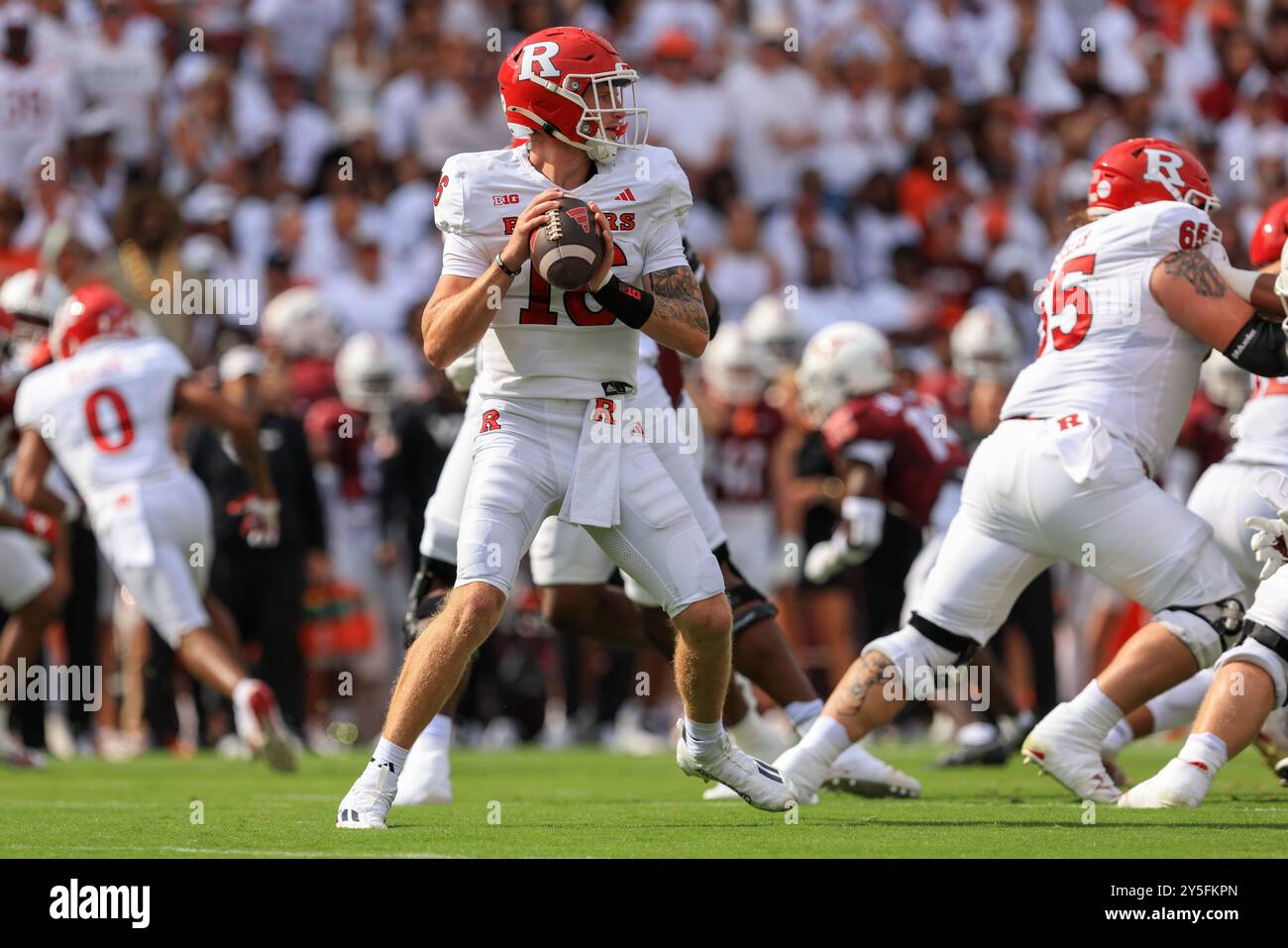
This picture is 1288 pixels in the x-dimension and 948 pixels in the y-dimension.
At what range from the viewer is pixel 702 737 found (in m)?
6.03

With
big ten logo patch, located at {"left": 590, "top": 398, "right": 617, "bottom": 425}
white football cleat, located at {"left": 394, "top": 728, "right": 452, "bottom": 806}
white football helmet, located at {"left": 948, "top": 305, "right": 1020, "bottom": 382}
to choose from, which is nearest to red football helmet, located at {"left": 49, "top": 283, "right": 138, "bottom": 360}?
white football cleat, located at {"left": 394, "top": 728, "right": 452, "bottom": 806}

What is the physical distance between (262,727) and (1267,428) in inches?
177

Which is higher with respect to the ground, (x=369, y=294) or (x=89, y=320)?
(x=369, y=294)

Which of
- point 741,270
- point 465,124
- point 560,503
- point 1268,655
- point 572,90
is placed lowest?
point 1268,655

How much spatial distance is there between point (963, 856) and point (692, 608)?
1115 millimetres

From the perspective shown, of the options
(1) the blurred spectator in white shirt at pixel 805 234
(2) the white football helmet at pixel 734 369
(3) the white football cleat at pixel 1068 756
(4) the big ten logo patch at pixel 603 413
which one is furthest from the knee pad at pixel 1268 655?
(1) the blurred spectator in white shirt at pixel 805 234

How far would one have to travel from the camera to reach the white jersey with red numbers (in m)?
7.34

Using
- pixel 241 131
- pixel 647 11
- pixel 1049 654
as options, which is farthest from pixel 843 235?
pixel 1049 654

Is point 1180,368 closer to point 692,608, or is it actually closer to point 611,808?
point 692,608

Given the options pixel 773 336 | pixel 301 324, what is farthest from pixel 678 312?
pixel 773 336

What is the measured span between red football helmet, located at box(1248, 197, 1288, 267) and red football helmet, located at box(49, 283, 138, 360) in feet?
17.9

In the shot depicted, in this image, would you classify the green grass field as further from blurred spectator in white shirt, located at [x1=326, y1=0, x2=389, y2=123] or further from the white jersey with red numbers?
blurred spectator in white shirt, located at [x1=326, y1=0, x2=389, y2=123]

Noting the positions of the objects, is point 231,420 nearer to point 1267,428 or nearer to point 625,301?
point 625,301
